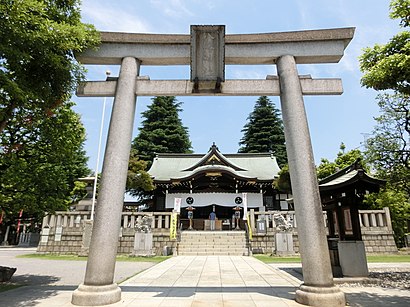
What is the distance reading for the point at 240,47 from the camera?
21.8 ft

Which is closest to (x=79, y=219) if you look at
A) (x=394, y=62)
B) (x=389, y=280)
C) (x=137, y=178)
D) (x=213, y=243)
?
(x=137, y=178)

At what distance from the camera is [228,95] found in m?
6.47

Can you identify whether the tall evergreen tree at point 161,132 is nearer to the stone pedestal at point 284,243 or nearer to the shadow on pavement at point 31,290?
the stone pedestal at point 284,243

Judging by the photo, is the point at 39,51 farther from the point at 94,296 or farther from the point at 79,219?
the point at 79,219

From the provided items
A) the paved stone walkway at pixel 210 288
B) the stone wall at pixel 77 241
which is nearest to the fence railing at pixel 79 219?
the stone wall at pixel 77 241

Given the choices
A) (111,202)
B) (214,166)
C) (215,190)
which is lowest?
(111,202)

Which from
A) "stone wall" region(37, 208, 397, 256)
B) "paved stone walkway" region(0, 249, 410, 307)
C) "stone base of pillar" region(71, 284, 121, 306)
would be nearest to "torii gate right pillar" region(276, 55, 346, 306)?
"paved stone walkway" region(0, 249, 410, 307)

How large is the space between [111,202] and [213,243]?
40.3ft

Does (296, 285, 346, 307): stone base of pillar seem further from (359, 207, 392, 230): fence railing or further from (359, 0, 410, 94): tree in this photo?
(359, 207, 392, 230): fence railing

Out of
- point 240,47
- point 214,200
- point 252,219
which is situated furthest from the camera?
point 214,200

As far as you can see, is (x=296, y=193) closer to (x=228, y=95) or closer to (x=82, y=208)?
(x=228, y=95)

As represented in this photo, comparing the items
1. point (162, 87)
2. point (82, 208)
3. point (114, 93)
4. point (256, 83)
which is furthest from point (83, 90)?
point (82, 208)

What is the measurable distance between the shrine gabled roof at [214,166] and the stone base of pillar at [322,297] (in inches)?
700

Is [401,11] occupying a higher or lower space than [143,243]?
higher
